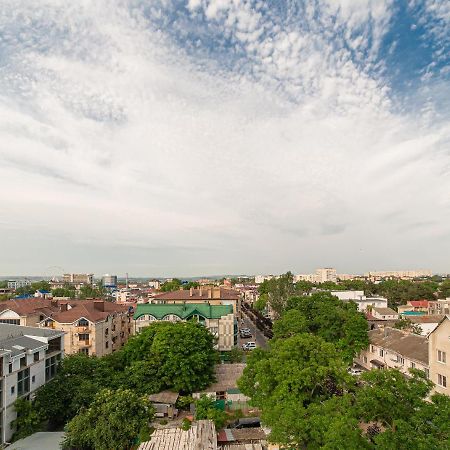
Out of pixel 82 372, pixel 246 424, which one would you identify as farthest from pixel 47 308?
→ pixel 246 424

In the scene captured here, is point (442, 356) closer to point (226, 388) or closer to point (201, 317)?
point (226, 388)

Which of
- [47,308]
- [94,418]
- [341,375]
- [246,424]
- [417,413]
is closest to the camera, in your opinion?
[417,413]

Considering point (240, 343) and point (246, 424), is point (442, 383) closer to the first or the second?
point (246, 424)

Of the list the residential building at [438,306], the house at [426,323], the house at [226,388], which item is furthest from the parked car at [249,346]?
the residential building at [438,306]

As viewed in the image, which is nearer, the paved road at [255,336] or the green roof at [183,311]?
the green roof at [183,311]

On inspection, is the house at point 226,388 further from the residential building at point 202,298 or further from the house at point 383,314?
the house at point 383,314

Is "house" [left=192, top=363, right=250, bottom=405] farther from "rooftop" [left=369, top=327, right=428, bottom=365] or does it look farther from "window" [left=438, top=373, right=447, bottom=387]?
"rooftop" [left=369, top=327, right=428, bottom=365]

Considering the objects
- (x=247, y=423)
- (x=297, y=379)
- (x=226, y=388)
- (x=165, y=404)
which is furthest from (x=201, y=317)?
(x=297, y=379)
